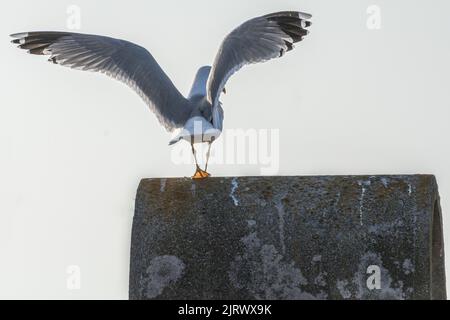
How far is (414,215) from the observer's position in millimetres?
4867

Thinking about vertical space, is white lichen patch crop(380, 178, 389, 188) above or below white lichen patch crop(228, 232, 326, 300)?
above

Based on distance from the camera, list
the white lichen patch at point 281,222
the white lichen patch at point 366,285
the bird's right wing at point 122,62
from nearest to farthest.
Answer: the white lichen patch at point 366,285, the white lichen patch at point 281,222, the bird's right wing at point 122,62

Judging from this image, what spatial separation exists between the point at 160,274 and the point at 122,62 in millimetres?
4514

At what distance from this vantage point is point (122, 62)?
914 centimetres

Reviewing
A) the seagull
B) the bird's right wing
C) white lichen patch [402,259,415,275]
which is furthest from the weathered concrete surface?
the bird's right wing

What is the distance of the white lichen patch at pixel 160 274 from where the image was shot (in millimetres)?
4902

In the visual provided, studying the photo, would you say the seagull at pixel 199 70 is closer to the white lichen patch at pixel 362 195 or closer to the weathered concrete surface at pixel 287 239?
the weathered concrete surface at pixel 287 239

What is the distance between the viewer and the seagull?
8258mm

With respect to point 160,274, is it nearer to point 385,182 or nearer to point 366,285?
point 366,285

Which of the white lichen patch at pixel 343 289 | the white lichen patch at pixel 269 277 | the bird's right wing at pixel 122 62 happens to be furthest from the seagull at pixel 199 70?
the white lichen patch at pixel 343 289

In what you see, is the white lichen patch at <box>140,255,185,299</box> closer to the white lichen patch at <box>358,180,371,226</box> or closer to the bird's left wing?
the white lichen patch at <box>358,180,371,226</box>

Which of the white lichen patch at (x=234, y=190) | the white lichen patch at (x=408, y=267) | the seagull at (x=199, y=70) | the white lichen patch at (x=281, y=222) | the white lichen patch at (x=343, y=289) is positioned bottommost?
the white lichen patch at (x=343, y=289)

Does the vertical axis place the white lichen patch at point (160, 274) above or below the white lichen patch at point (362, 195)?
below

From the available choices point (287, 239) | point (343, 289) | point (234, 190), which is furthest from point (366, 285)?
point (234, 190)
